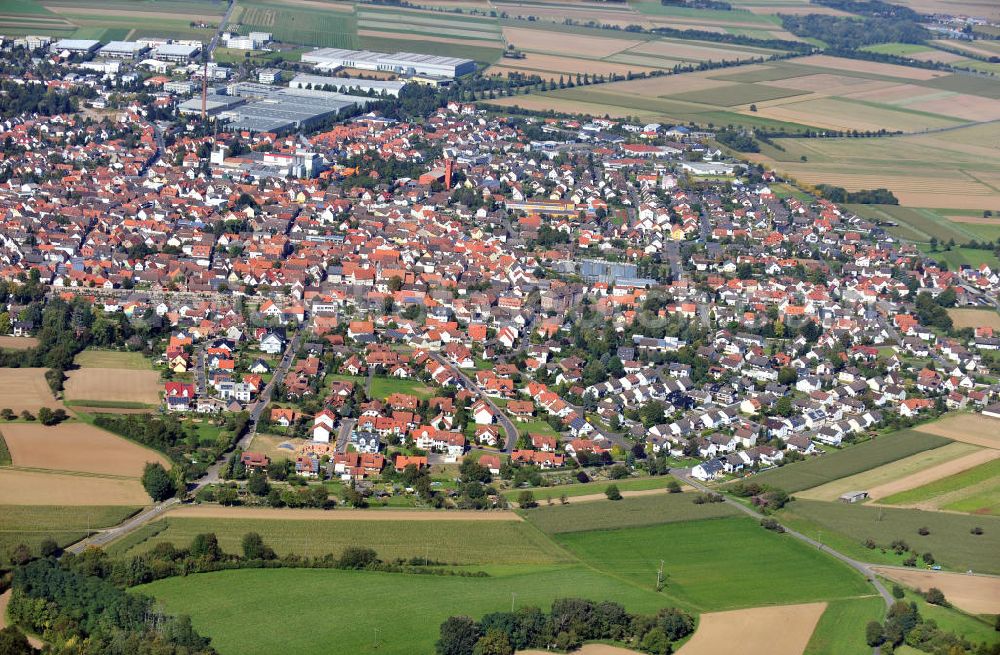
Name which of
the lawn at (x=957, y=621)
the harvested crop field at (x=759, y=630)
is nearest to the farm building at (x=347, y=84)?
the harvested crop field at (x=759, y=630)

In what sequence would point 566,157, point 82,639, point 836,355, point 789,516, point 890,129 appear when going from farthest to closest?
point 890,129
point 566,157
point 836,355
point 789,516
point 82,639

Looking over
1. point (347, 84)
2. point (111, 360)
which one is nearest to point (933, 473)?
point (111, 360)

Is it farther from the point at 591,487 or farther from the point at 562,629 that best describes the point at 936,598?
the point at 591,487

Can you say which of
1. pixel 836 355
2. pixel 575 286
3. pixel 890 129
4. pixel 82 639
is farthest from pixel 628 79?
pixel 82 639

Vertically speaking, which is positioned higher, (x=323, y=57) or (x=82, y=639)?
(x=323, y=57)

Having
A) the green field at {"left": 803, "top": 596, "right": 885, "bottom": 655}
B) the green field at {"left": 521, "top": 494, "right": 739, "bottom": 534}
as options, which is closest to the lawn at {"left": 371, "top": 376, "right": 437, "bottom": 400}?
the green field at {"left": 521, "top": 494, "right": 739, "bottom": 534}

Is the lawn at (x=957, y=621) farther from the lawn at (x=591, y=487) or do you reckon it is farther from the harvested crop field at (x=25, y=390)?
the harvested crop field at (x=25, y=390)

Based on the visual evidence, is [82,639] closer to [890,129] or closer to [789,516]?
[789,516]
